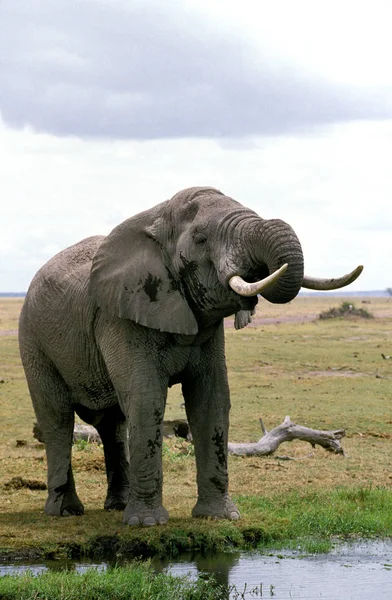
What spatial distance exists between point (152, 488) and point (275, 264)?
246 cm

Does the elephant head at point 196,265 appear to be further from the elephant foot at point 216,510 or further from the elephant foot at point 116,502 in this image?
the elephant foot at point 116,502

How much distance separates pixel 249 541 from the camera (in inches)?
381

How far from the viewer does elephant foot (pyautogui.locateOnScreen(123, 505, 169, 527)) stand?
31.7ft

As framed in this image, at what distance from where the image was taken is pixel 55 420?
10.8 m

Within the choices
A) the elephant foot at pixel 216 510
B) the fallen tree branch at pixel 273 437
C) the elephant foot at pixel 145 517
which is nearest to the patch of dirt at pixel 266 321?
the fallen tree branch at pixel 273 437

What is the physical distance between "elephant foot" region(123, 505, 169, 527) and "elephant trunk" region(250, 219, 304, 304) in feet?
7.75

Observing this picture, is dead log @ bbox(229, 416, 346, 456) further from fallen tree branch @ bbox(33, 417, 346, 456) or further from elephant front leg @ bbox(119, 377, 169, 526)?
elephant front leg @ bbox(119, 377, 169, 526)

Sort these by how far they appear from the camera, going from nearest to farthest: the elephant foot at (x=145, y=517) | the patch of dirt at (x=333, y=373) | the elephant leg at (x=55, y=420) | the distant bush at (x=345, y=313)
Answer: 1. the elephant foot at (x=145, y=517)
2. the elephant leg at (x=55, y=420)
3. the patch of dirt at (x=333, y=373)
4. the distant bush at (x=345, y=313)

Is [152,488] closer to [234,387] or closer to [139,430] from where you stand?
[139,430]

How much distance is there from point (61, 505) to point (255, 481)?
8.03 feet

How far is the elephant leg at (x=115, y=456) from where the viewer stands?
10945mm

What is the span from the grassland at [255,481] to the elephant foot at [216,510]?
120mm

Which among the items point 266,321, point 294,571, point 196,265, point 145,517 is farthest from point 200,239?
point 266,321

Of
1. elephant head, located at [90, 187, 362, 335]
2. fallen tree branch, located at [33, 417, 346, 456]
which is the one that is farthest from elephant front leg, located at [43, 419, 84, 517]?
fallen tree branch, located at [33, 417, 346, 456]
